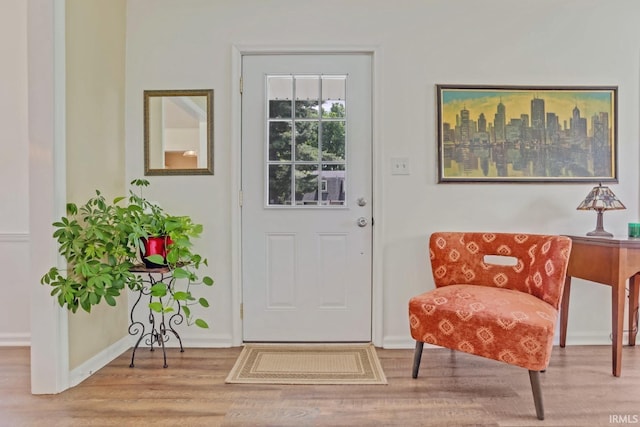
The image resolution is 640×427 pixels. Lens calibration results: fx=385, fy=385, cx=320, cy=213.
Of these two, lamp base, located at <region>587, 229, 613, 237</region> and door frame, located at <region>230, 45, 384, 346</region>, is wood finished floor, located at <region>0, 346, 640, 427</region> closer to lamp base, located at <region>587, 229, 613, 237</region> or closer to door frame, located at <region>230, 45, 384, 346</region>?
door frame, located at <region>230, 45, 384, 346</region>

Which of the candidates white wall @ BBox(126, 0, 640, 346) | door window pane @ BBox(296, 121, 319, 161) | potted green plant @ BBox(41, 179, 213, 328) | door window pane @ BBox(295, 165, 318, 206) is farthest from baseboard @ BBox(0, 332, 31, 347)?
door window pane @ BBox(296, 121, 319, 161)

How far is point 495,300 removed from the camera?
74.6 inches

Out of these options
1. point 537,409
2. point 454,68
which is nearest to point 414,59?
point 454,68

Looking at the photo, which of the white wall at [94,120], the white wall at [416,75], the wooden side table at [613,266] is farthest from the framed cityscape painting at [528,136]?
the white wall at [94,120]

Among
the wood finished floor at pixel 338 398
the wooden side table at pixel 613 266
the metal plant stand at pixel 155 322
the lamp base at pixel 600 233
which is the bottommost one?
the wood finished floor at pixel 338 398

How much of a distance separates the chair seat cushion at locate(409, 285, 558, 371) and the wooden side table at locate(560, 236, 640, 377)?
46cm

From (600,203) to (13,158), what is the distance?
3.77m

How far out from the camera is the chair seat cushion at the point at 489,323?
66.9 inches

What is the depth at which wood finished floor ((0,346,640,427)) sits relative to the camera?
1.67m

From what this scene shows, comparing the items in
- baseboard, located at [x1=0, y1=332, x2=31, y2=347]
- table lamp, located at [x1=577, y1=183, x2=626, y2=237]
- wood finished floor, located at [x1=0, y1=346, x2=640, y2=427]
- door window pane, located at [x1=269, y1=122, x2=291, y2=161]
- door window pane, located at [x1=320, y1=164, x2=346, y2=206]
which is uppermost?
door window pane, located at [x1=269, y1=122, x2=291, y2=161]

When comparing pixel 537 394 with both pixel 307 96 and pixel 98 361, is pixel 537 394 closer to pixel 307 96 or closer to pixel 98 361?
pixel 307 96

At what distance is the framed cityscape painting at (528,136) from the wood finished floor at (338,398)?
46.3 inches

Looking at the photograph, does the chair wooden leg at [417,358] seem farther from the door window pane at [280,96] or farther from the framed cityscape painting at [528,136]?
the door window pane at [280,96]

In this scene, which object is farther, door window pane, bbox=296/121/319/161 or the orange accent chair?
door window pane, bbox=296/121/319/161
